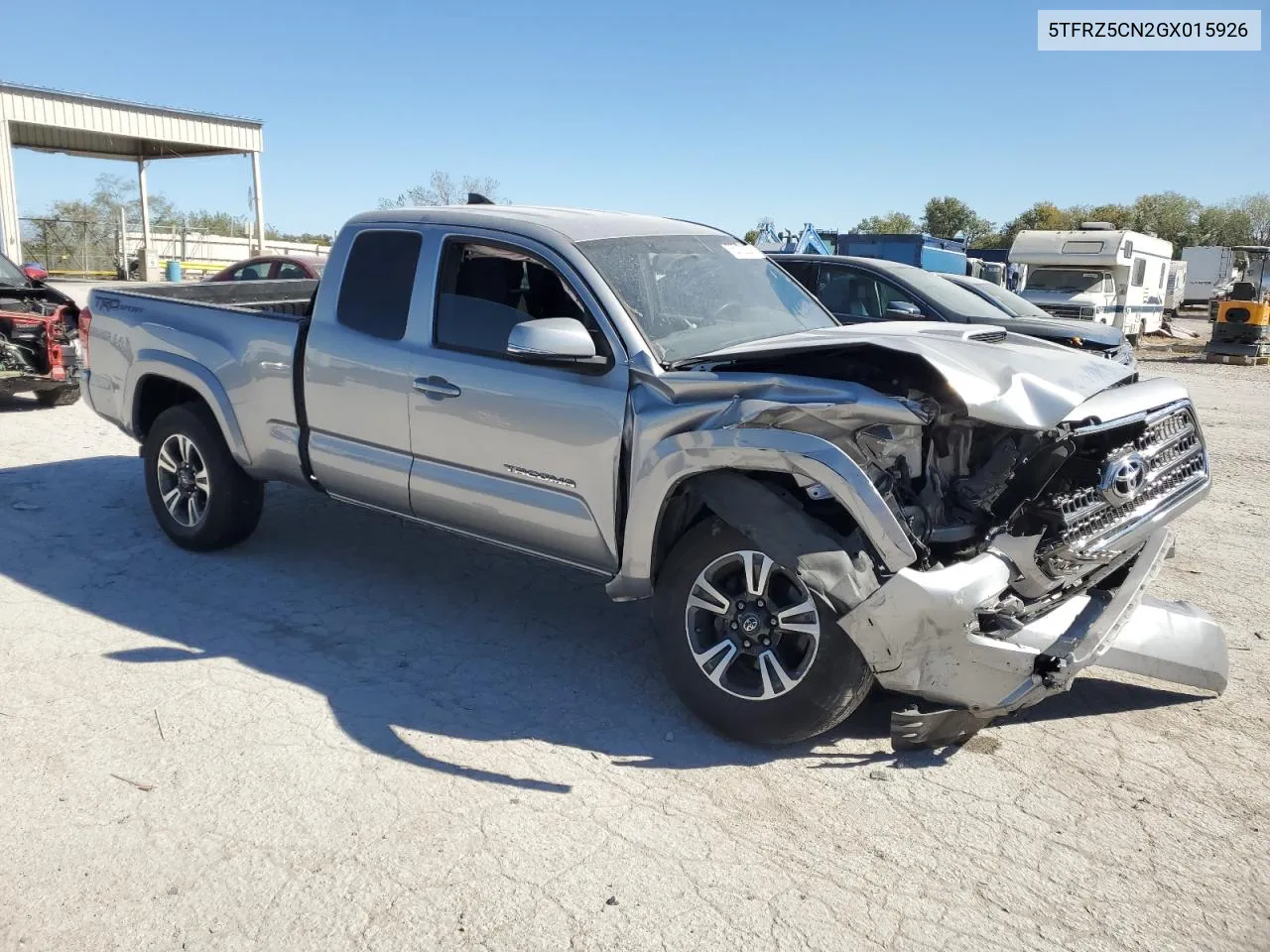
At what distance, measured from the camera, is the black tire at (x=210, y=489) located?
18.4 ft

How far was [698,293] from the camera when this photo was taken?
182 inches

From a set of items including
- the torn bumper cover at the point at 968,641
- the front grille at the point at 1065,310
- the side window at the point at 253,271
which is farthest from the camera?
the front grille at the point at 1065,310

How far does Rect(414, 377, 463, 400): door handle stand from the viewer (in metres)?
4.48

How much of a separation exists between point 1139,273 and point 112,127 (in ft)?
91.8

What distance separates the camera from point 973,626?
331 cm

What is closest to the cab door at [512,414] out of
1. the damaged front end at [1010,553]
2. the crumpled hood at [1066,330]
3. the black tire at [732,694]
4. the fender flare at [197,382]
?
the black tire at [732,694]

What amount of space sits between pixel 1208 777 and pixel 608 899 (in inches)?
92.0

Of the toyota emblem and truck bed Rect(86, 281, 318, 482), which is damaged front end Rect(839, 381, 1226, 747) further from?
truck bed Rect(86, 281, 318, 482)

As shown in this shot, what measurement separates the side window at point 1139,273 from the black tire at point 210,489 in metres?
22.5

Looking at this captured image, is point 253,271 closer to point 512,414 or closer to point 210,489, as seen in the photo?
point 210,489

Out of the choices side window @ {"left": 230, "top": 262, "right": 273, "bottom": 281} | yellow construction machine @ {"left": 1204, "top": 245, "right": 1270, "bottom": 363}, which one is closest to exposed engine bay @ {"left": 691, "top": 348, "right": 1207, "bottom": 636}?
side window @ {"left": 230, "top": 262, "right": 273, "bottom": 281}

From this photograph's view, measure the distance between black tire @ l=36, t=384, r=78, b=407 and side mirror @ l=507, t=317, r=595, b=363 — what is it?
8.49 meters

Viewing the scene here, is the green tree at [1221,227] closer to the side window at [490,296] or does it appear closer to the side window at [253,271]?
the side window at [253,271]

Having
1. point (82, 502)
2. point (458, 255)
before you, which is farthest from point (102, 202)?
point (458, 255)
